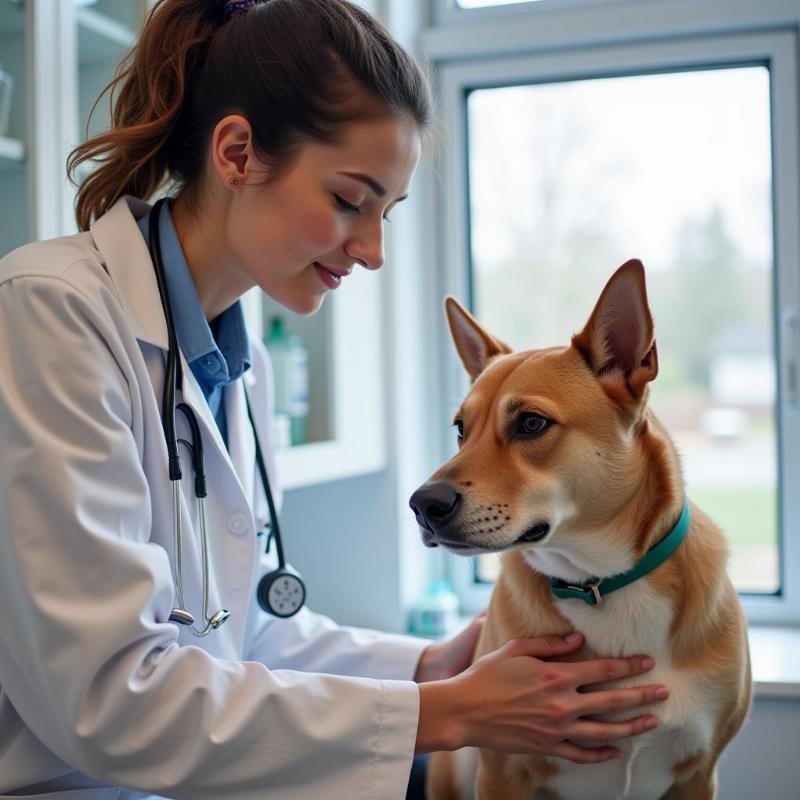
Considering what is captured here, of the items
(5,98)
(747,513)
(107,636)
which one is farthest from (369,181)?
(747,513)

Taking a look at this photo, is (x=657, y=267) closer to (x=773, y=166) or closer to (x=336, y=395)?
(x=773, y=166)

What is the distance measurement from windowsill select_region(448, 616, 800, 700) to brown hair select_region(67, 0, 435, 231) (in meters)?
1.24

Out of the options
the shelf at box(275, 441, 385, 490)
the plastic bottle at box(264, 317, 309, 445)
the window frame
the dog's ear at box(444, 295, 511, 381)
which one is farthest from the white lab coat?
the window frame

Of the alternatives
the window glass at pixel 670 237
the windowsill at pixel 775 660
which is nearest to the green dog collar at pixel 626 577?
the windowsill at pixel 775 660

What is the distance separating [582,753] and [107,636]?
0.57 metres

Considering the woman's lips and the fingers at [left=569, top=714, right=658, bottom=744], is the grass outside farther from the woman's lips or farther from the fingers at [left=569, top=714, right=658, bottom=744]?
the woman's lips

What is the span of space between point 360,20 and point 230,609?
31.2 inches

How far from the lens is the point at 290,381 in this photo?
1859mm

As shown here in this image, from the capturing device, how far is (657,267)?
7.51 feet

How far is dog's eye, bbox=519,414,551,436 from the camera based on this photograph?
3.82ft

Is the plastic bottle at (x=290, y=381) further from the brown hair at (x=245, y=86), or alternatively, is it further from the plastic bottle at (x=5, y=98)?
the plastic bottle at (x=5, y=98)

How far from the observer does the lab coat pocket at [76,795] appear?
38.9 inches

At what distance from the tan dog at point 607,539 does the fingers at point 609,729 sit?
0.02m

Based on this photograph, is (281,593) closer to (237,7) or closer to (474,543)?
(474,543)
